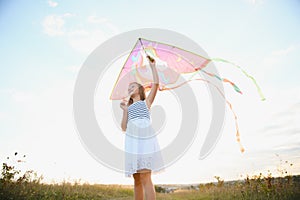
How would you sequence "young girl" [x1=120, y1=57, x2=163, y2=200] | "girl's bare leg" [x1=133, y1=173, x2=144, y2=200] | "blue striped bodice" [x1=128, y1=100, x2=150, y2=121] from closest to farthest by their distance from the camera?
1. "young girl" [x1=120, y1=57, x2=163, y2=200]
2. "girl's bare leg" [x1=133, y1=173, x2=144, y2=200]
3. "blue striped bodice" [x1=128, y1=100, x2=150, y2=121]

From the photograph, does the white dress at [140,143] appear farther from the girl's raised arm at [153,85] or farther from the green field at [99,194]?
the green field at [99,194]

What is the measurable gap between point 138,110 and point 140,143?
1.56 ft

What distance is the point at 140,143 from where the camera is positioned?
3471 millimetres

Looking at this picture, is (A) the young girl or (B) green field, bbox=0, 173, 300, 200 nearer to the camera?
(A) the young girl

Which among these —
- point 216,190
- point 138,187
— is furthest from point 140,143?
point 216,190

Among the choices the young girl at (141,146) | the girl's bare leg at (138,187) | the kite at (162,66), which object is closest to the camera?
the young girl at (141,146)

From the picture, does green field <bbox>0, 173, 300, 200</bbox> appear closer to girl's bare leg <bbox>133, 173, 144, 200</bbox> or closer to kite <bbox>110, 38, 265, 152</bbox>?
kite <bbox>110, 38, 265, 152</bbox>

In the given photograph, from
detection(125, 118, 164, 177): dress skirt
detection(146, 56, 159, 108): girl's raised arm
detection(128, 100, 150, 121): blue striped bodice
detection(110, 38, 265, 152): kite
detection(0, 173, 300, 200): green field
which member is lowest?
detection(0, 173, 300, 200): green field

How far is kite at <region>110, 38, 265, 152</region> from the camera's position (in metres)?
4.50

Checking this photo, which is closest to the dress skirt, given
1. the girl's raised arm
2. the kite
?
the girl's raised arm

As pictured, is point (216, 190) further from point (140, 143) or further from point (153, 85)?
point (153, 85)

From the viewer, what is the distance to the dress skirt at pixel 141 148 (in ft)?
10.8

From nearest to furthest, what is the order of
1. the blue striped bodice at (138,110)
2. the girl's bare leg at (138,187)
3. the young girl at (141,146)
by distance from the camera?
the young girl at (141,146), the girl's bare leg at (138,187), the blue striped bodice at (138,110)

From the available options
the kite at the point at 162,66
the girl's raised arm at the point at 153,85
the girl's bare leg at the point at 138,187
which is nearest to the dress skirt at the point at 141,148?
the girl's bare leg at the point at 138,187
